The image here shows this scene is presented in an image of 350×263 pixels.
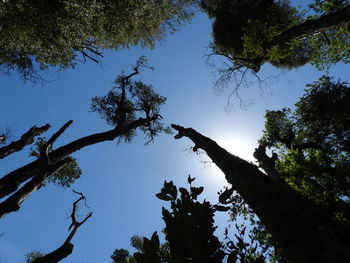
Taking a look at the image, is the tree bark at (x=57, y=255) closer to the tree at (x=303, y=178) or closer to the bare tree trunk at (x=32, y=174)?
the bare tree trunk at (x=32, y=174)

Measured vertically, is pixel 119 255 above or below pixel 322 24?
above

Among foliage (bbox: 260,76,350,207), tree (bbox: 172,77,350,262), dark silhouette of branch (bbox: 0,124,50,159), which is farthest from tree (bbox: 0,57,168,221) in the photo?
foliage (bbox: 260,76,350,207)

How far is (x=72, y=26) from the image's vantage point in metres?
10.1

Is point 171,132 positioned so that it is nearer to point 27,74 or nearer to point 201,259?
point 27,74

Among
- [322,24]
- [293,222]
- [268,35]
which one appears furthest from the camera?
[268,35]

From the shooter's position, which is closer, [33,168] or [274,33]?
[33,168]

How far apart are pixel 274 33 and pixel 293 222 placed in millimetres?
12784

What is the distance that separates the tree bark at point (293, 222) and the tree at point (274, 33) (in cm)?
692

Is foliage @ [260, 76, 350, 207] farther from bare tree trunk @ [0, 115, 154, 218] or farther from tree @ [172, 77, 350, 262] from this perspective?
bare tree trunk @ [0, 115, 154, 218]

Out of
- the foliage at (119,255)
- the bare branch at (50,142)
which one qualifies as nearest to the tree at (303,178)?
the bare branch at (50,142)

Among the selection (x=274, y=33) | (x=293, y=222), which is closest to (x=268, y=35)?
(x=274, y=33)

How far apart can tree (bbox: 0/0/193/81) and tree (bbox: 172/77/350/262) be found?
22.9 feet

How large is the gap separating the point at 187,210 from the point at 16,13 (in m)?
11.7

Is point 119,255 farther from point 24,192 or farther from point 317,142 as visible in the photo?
point 317,142
